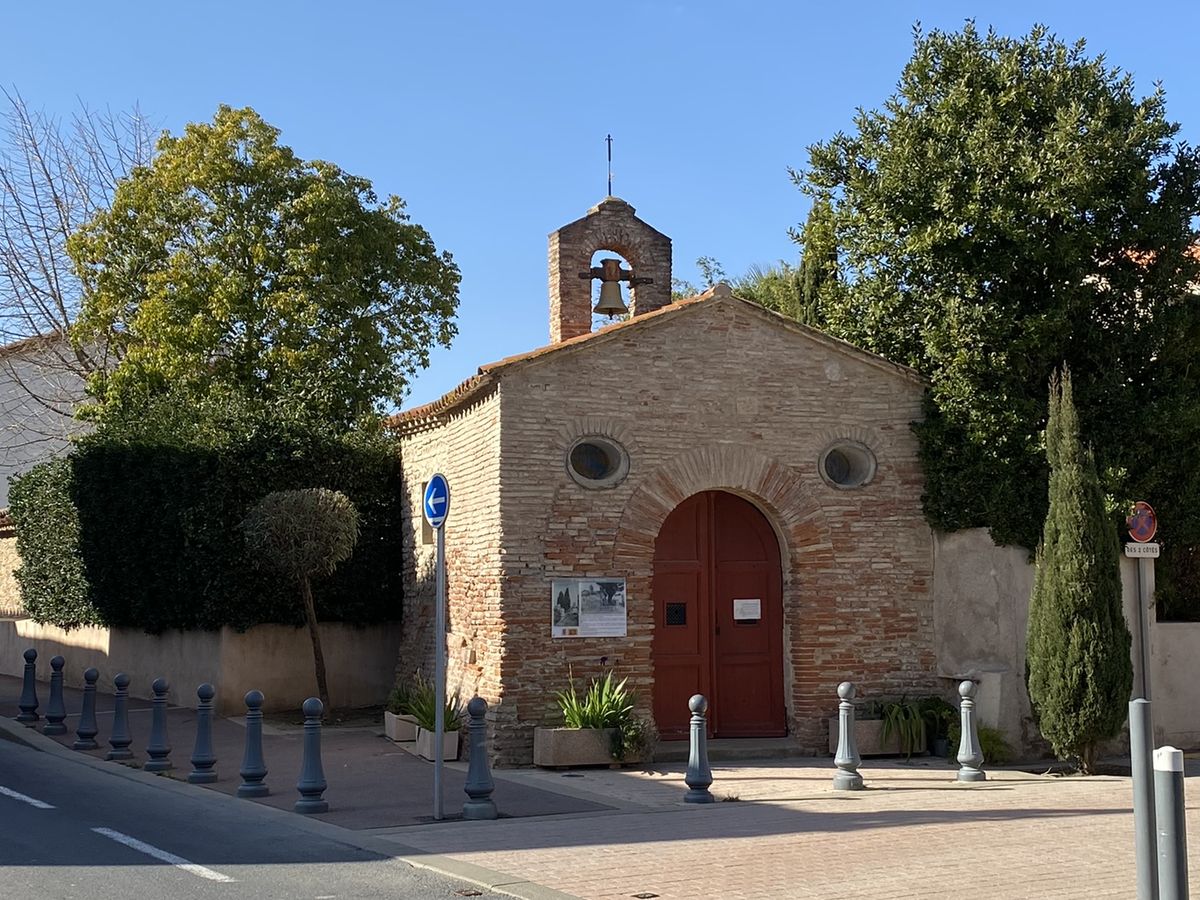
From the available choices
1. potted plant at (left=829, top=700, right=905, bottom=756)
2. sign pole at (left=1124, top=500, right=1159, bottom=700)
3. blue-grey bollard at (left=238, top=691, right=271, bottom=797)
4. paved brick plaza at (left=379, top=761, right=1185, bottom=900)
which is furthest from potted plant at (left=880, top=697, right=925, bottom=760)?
blue-grey bollard at (left=238, top=691, right=271, bottom=797)

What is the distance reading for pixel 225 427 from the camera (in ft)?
61.1

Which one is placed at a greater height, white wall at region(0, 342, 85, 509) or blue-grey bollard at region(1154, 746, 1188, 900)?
white wall at region(0, 342, 85, 509)

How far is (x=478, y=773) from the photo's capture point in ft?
35.6

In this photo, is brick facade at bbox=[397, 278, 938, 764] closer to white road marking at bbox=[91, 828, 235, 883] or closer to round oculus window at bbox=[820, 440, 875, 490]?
round oculus window at bbox=[820, 440, 875, 490]

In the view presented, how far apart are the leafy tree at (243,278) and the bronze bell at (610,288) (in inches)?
318

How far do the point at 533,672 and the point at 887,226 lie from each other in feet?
22.5

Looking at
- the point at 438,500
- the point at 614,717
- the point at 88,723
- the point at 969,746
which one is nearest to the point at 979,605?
the point at 969,746

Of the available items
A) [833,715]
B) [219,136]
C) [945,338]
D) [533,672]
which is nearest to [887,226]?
[945,338]

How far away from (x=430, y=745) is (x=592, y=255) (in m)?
6.09

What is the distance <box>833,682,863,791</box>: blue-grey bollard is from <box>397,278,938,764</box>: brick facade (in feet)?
7.11

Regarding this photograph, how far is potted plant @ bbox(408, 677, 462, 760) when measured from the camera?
1425 cm

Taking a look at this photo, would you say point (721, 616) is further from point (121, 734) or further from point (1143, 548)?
point (121, 734)

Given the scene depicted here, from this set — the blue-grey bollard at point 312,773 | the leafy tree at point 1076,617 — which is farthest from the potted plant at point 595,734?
the leafy tree at point 1076,617

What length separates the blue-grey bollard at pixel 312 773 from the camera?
11.1 meters
